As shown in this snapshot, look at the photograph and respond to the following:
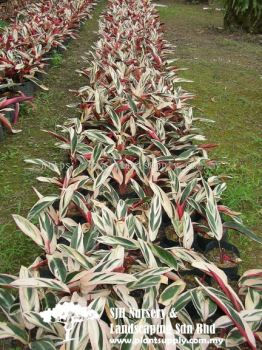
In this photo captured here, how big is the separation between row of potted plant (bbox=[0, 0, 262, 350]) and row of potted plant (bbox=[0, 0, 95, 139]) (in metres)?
0.82

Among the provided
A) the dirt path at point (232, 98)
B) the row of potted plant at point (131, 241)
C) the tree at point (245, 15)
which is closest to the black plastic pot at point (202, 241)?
the row of potted plant at point (131, 241)

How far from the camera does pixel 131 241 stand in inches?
64.1

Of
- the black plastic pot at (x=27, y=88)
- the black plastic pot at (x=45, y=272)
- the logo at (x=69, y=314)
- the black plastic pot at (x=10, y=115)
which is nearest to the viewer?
the logo at (x=69, y=314)

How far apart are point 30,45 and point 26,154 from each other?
2.10 m

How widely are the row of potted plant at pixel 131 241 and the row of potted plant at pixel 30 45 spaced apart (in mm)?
823

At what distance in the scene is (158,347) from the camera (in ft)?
4.35

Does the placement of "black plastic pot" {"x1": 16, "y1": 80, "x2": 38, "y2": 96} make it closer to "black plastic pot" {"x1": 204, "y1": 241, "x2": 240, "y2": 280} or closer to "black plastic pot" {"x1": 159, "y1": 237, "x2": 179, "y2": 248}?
"black plastic pot" {"x1": 159, "y1": 237, "x2": 179, "y2": 248}

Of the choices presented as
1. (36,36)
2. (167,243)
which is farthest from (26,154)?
(36,36)

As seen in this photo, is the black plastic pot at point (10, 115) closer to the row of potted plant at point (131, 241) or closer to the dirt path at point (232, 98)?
the row of potted plant at point (131, 241)

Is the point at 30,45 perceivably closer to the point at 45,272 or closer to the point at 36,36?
the point at 36,36

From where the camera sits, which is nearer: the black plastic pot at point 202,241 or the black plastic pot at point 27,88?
the black plastic pot at point 202,241

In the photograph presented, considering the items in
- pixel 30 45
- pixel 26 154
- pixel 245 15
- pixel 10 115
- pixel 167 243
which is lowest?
pixel 26 154

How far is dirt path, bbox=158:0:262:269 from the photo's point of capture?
263cm

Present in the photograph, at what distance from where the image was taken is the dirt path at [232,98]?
2629 millimetres
